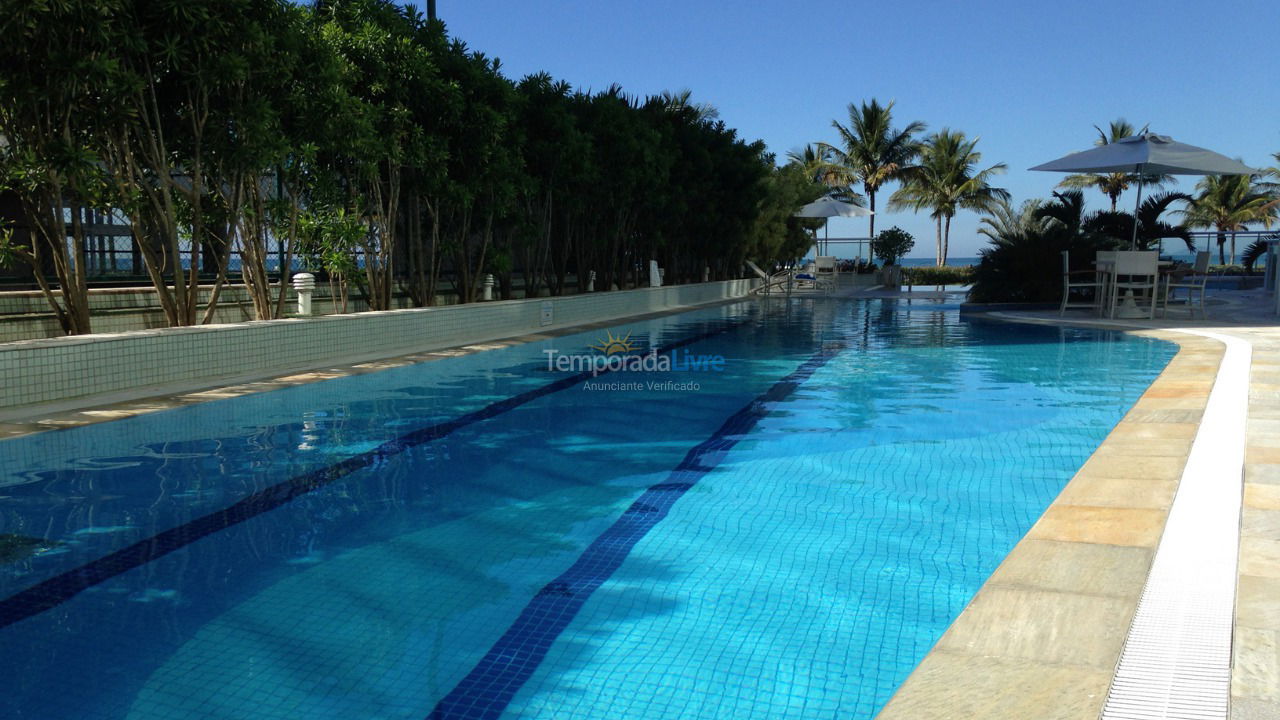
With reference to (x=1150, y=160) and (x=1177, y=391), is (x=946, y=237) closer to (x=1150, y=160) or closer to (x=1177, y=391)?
(x=1150, y=160)

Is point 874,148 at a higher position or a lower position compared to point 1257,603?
higher

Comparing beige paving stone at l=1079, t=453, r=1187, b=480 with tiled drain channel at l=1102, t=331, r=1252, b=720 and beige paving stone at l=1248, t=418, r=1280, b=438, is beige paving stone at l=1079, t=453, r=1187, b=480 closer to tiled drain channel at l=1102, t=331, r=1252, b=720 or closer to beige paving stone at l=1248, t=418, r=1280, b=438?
tiled drain channel at l=1102, t=331, r=1252, b=720

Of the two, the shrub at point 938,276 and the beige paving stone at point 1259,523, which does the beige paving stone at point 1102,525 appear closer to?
the beige paving stone at point 1259,523

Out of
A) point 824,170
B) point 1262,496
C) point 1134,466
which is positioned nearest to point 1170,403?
point 1134,466

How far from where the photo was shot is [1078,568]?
10.1 ft

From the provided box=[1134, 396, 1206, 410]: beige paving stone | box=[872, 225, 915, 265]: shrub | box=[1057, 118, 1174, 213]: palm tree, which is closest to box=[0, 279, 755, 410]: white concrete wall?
box=[1134, 396, 1206, 410]: beige paving stone

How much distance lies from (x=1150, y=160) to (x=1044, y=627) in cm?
1319

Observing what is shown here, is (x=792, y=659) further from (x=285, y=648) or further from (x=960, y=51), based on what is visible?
(x=960, y=51)

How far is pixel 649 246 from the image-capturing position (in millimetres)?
19734

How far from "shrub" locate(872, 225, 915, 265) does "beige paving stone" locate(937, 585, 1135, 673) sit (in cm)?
3210

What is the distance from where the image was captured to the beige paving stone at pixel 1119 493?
3.83 m

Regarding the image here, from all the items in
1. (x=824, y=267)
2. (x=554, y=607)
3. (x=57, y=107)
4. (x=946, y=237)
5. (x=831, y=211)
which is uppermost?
(x=946, y=237)

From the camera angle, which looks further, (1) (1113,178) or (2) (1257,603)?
(1) (1113,178)

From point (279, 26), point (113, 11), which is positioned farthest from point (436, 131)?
point (113, 11)
